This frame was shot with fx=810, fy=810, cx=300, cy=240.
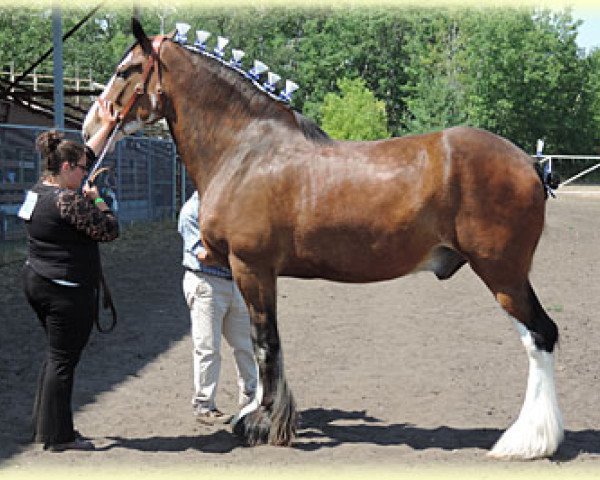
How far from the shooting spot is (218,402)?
558 cm

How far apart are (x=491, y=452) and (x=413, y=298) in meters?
5.55

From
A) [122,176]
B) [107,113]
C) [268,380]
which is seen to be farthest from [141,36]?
[122,176]

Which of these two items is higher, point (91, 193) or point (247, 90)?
point (247, 90)

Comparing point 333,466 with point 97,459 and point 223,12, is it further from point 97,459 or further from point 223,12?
point 223,12

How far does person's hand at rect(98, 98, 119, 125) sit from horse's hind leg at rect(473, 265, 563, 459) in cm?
223

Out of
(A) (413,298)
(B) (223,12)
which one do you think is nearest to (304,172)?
(A) (413,298)

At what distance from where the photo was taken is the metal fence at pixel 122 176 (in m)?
12.8

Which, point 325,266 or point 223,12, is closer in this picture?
point 325,266

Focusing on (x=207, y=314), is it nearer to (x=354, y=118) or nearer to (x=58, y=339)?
(x=58, y=339)

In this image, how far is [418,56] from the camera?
53969 millimetres

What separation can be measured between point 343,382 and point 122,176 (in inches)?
492

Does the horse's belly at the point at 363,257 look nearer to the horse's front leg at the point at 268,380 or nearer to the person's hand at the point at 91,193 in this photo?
the horse's front leg at the point at 268,380

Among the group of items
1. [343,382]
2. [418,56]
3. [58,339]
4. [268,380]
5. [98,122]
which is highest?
[418,56]

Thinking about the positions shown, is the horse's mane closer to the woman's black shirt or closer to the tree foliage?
the woman's black shirt
